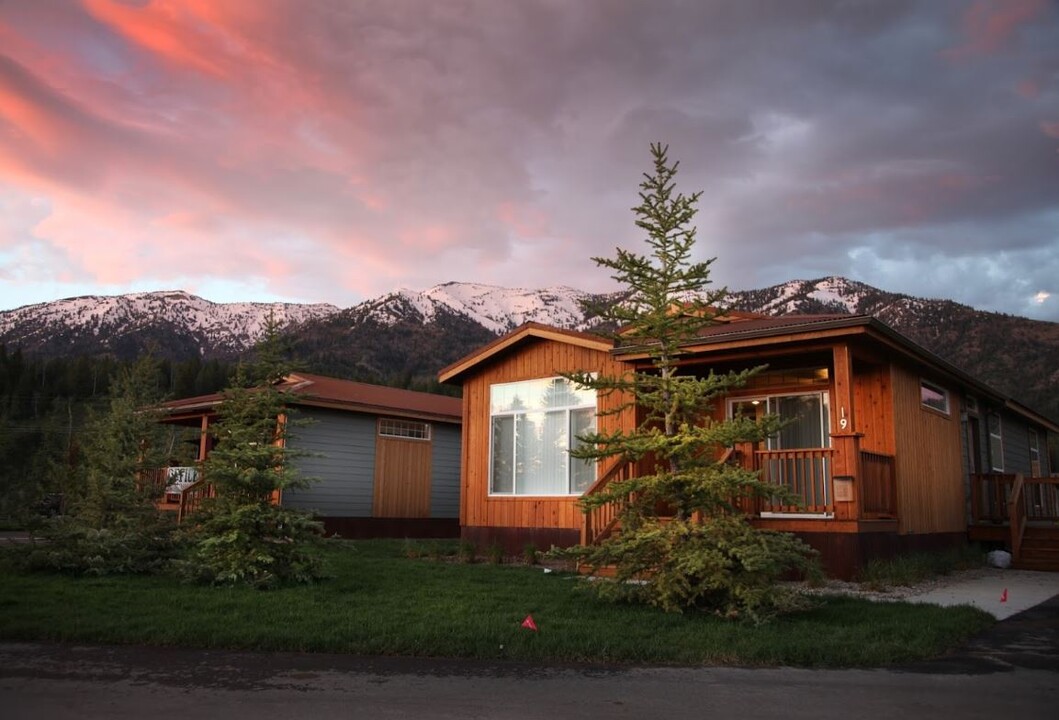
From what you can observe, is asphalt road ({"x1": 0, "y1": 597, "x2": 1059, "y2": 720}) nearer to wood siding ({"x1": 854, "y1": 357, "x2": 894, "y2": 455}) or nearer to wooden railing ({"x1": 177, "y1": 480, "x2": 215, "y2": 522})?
wood siding ({"x1": 854, "y1": 357, "x2": 894, "y2": 455})

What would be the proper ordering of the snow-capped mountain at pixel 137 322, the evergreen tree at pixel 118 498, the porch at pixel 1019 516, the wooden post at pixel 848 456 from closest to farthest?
1. the wooden post at pixel 848 456
2. the evergreen tree at pixel 118 498
3. the porch at pixel 1019 516
4. the snow-capped mountain at pixel 137 322

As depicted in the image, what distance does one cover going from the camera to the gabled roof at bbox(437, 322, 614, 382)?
13.2m

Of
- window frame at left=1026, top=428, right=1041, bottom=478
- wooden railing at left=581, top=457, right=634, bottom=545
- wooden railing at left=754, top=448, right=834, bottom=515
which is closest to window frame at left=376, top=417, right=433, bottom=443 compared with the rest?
wooden railing at left=581, top=457, right=634, bottom=545

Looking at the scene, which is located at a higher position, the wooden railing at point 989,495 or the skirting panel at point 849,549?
the wooden railing at point 989,495

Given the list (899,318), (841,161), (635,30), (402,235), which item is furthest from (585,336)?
(899,318)

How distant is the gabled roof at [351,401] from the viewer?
17587mm

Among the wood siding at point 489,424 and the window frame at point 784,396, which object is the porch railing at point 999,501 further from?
the wood siding at point 489,424

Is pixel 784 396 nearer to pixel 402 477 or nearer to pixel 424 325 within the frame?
pixel 402 477

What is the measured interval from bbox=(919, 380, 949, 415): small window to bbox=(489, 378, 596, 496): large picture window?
562 centimetres

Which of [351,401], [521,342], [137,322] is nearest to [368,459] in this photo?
[351,401]

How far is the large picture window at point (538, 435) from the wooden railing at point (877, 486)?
4336 mm

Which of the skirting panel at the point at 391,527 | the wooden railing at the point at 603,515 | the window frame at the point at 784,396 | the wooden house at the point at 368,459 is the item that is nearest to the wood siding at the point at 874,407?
the window frame at the point at 784,396

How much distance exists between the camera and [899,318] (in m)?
62.8

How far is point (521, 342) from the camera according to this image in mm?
14273
